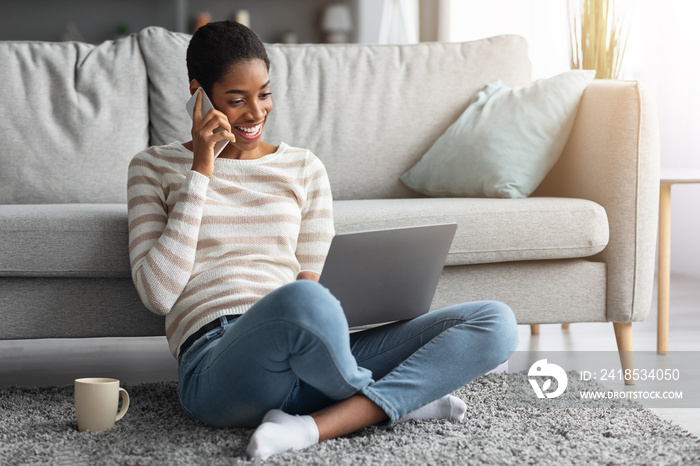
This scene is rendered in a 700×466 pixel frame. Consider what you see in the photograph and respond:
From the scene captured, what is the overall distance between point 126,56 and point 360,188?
2.70 feet

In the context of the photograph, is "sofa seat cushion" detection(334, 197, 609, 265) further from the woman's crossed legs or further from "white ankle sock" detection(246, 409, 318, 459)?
"white ankle sock" detection(246, 409, 318, 459)

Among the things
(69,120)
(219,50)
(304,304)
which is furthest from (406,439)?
(69,120)

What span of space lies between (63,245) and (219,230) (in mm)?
460

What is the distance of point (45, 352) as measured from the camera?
231cm

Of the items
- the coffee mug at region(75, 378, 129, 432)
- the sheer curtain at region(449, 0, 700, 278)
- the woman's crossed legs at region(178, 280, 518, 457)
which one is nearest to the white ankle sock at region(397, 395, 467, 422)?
the woman's crossed legs at region(178, 280, 518, 457)

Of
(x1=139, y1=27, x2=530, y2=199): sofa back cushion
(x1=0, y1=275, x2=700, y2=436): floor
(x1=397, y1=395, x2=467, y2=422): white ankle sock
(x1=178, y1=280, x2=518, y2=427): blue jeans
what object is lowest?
(x1=0, y1=275, x2=700, y2=436): floor

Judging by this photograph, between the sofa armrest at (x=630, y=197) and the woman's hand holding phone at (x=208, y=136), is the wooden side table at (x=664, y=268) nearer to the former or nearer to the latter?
the sofa armrest at (x=630, y=197)

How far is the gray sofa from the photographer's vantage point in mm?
1732

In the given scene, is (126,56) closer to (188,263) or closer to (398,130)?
(398,130)

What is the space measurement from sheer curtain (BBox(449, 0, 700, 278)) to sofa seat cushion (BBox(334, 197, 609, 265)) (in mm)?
1835

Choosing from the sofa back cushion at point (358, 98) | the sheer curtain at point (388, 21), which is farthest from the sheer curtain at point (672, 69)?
the sofa back cushion at point (358, 98)

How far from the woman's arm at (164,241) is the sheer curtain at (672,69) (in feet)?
8.60

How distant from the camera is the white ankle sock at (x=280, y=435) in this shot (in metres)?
1.21

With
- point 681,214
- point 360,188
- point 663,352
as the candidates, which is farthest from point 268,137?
point 681,214
